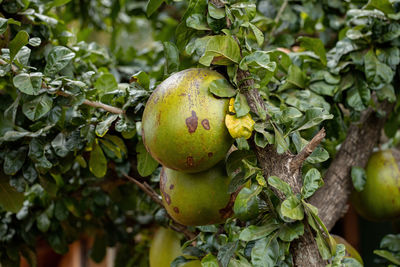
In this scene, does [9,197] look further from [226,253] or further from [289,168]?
[289,168]

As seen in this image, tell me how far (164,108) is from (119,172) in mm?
588

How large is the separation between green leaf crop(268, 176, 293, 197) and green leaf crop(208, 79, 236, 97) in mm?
151

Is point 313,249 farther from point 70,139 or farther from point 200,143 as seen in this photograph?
point 70,139

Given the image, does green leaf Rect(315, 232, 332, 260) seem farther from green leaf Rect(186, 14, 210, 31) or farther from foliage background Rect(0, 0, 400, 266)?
green leaf Rect(186, 14, 210, 31)

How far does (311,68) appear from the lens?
Answer: 129cm

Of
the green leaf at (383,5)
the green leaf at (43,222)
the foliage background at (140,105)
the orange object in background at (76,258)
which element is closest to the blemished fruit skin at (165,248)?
the foliage background at (140,105)

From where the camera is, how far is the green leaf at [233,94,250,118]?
2.48 feet

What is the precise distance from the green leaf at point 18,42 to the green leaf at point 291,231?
57cm

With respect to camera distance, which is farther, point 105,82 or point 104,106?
point 105,82

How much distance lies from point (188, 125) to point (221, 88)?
8 centimetres

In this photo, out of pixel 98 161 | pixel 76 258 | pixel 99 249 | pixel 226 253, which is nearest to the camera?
pixel 226 253

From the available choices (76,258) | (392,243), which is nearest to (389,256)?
(392,243)

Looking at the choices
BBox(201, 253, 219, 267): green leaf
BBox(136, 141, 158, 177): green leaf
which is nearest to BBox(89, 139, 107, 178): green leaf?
BBox(136, 141, 158, 177): green leaf

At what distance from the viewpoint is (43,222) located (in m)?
1.32
